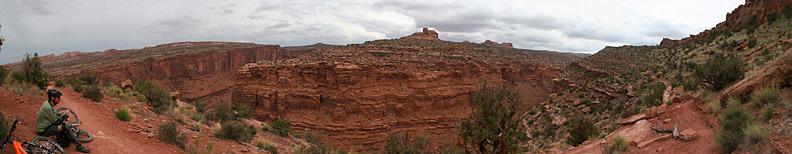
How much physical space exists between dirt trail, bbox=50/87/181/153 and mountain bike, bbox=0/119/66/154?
0.34 meters

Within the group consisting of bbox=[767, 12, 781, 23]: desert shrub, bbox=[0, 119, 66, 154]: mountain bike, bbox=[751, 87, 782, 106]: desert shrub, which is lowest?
bbox=[0, 119, 66, 154]: mountain bike

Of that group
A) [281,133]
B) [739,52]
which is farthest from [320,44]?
[739,52]

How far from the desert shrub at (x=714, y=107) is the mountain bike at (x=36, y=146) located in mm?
14241

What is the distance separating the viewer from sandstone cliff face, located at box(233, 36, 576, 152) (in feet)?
85.6

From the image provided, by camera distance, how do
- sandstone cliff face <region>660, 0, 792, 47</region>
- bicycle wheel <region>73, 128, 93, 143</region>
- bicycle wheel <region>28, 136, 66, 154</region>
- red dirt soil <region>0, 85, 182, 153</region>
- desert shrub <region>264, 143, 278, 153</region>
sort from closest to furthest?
bicycle wheel <region>28, 136, 66, 154</region>, bicycle wheel <region>73, 128, 93, 143</region>, red dirt soil <region>0, 85, 182, 153</region>, desert shrub <region>264, 143, 278, 153</region>, sandstone cliff face <region>660, 0, 792, 47</region>

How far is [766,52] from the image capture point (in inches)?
448

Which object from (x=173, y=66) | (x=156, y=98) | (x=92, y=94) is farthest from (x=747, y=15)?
(x=173, y=66)

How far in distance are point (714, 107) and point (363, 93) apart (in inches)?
853

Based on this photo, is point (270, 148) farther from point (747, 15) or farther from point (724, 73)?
point (747, 15)

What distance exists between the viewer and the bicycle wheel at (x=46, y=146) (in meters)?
4.84

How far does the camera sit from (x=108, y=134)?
6625mm

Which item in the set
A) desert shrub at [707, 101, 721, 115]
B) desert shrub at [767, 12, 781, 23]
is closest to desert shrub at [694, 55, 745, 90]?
desert shrub at [707, 101, 721, 115]

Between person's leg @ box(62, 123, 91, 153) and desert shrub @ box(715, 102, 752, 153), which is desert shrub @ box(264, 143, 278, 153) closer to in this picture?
person's leg @ box(62, 123, 91, 153)

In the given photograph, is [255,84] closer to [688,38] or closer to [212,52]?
[212,52]
